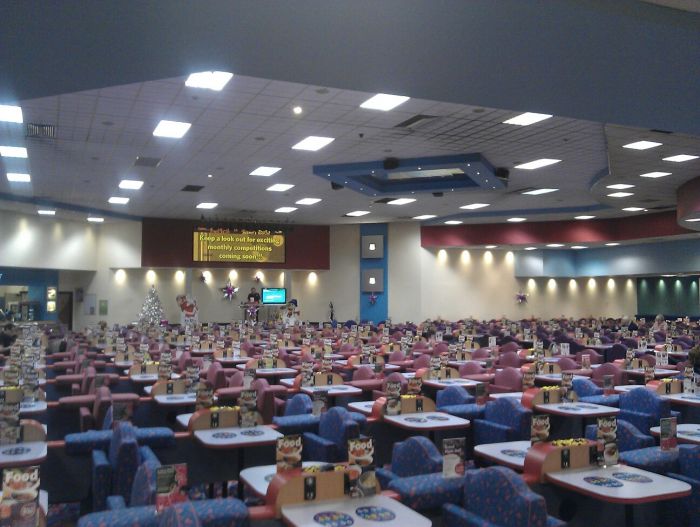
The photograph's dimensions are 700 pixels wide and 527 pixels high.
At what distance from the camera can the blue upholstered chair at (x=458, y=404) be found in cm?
672

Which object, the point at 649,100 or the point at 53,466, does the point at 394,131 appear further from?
the point at 53,466

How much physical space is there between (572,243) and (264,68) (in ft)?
74.0

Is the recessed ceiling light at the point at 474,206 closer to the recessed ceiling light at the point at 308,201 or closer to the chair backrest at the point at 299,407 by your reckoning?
the recessed ceiling light at the point at 308,201

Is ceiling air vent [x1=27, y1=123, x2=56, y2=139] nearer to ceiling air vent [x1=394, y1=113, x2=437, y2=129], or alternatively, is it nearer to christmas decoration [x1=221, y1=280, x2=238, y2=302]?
ceiling air vent [x1=394, y1=113, x2=437, y2=129]

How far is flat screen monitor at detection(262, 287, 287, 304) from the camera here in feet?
A: 85.4

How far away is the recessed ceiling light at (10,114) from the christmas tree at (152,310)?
1256cm

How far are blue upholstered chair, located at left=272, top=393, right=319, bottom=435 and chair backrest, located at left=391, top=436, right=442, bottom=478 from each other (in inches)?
63.6

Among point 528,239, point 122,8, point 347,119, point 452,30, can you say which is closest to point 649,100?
point 452,30

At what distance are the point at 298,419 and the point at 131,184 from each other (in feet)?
38.2

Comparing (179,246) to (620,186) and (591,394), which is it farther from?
(591,394)

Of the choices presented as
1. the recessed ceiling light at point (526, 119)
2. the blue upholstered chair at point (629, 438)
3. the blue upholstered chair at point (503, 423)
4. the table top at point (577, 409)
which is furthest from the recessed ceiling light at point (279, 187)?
the blue upholstered chair at point (629, 438)

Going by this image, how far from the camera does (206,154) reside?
42.9 ft

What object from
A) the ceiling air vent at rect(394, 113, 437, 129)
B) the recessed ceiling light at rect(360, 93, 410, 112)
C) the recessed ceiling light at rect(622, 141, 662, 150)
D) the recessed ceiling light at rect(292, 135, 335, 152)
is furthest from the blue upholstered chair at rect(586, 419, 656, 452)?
the recessed ceiling light at rect(292, 135, 335, 152)

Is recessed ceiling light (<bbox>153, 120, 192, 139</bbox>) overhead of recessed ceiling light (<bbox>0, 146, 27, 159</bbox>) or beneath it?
beneath
